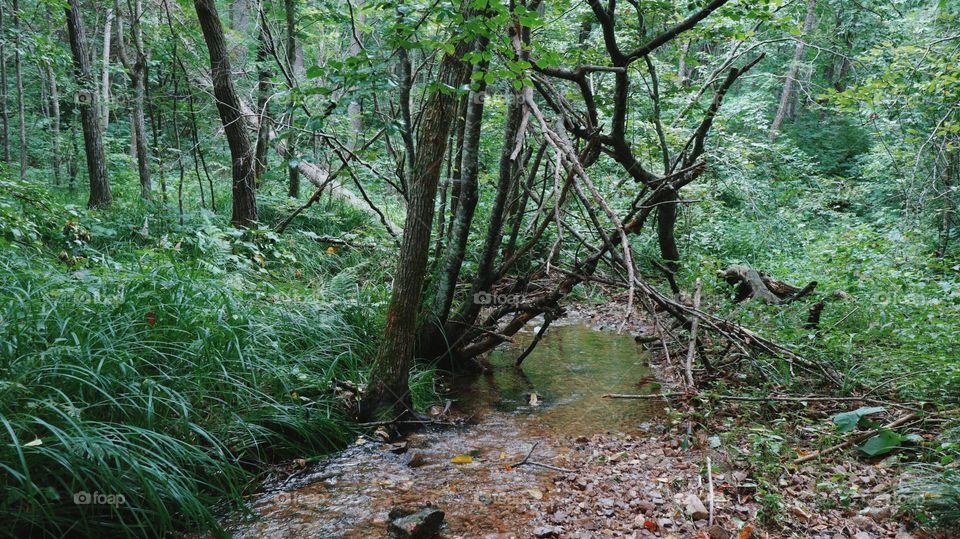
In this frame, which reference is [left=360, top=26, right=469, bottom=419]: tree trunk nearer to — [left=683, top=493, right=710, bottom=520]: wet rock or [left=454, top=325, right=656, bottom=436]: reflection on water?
[left=454, top=325, right=656, bottom=436]: reflection on water

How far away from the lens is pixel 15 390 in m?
2.74

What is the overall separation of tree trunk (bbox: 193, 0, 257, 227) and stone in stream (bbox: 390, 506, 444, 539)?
534 cm

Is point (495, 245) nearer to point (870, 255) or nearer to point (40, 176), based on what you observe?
point (870, 255)

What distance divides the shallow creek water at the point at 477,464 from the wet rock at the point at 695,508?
0.83 meters

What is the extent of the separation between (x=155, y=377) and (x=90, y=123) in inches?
319

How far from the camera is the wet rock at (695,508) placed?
295cm

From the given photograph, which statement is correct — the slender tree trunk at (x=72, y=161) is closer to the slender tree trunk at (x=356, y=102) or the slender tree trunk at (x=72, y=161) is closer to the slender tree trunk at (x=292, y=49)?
the slender tree trunk at (x=292, y=49)

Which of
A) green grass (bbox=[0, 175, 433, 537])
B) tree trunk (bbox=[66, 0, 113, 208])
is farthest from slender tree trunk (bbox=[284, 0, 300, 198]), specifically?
green grass (bbox=[0, 175, 433, 537])

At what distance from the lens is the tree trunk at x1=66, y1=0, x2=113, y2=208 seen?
29.5 ft

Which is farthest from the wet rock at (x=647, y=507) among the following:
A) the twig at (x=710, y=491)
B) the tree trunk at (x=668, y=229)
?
the tree trunk at (x=668, y=229)

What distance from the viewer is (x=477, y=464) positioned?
387 cm

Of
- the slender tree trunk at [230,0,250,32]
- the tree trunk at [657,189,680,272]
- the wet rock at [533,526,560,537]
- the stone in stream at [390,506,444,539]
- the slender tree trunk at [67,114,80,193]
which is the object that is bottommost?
the wet rock at [533,526,560,537]

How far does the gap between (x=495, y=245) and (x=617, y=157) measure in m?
2.19

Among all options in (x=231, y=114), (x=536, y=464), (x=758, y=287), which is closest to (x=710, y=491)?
(x=536, y=464)
